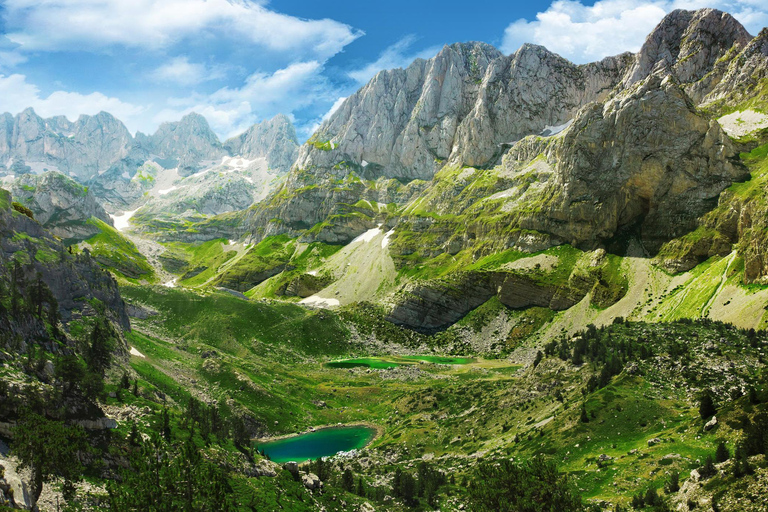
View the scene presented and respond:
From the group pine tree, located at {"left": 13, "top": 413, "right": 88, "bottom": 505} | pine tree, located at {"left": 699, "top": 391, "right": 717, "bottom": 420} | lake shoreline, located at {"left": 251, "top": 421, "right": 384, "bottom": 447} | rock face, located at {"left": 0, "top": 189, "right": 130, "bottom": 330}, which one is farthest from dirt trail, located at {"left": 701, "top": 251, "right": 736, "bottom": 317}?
rock face, located at {"left": 0, "top": 189, "right": 130, "bottom": 330}

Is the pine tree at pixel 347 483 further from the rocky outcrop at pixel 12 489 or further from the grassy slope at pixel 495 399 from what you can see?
the rocky outcrop at pixel 12 489

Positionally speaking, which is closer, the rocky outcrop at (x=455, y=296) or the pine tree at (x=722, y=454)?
the pine tree at (x=722, y=454)

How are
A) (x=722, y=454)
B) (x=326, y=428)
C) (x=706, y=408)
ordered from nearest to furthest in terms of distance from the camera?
(x=722, y=454), (x=706, y=408), (x=326, y=428)

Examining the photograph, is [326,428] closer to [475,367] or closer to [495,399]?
[495,399]

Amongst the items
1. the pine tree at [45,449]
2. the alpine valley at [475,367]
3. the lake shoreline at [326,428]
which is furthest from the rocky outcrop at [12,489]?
the lake shoreline at [326,428]

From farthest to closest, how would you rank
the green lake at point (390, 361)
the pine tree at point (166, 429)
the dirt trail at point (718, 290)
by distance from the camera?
1. the green lake at point (390, 361)
2. the dirt trail at point (718, 290)
3. the pine tree at point (166, 429)

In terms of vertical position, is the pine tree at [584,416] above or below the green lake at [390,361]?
above

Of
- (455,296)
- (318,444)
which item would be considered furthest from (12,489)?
(455,296)

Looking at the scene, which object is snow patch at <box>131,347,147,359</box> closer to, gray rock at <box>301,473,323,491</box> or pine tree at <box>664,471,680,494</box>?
gray rock at <box>301,473,323,491</box>

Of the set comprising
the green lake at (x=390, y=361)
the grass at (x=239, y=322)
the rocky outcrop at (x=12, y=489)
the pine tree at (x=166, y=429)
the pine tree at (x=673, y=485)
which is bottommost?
the green lake at (x=390, y=361)
